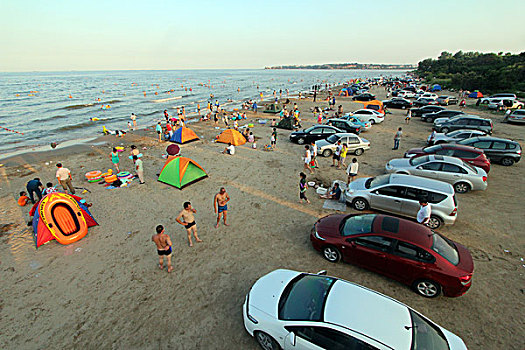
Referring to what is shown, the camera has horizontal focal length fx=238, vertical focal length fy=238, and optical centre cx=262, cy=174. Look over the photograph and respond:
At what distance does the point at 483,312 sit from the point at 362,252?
2839 millimetres

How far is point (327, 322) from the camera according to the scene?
152 inches

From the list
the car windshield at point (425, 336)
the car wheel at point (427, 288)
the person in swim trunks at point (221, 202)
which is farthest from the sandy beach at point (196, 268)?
the car windshield at point (425, 336)

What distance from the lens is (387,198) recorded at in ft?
29.2

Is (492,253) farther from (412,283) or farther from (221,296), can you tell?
(221,296)

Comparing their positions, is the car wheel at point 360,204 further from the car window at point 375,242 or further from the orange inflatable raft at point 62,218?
the orange inflatable raft at point 62,218

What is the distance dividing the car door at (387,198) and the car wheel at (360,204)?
27cm

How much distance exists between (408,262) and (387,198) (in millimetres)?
3500

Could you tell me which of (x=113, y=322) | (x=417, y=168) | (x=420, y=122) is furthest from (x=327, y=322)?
(x=420, y=122)

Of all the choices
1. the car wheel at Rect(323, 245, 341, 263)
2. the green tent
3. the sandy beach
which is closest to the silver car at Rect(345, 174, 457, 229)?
the sandy beach

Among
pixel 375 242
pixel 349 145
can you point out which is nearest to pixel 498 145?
pixel 349 145

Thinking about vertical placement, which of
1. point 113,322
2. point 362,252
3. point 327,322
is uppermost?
point 327,322

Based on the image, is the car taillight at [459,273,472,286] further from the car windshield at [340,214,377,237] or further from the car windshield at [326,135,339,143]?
the car windshield at [326,135,339,143]

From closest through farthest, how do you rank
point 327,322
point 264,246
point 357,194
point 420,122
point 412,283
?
point 327,322, point 412,283, point 264,246, point 357,194, point 420,122

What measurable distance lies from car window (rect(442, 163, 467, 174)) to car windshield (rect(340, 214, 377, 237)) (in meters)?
6.28
